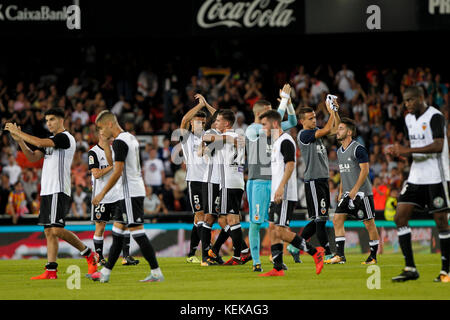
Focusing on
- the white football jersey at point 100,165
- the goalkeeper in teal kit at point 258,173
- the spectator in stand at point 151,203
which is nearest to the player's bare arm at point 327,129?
the goalkeeper in teal kit at point 258,173

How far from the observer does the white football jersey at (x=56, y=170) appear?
432 inches

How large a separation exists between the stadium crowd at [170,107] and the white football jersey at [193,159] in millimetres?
5417

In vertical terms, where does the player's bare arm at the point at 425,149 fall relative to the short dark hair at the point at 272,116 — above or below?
below

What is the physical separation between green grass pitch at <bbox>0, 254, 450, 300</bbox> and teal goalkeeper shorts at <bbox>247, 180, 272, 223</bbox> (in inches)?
33.7

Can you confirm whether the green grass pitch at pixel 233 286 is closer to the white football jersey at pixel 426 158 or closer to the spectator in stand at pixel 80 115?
the white football jersey at pixel 426 158

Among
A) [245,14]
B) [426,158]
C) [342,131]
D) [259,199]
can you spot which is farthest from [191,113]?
[245,14]

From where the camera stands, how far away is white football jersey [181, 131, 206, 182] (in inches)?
543

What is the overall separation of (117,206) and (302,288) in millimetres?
2668

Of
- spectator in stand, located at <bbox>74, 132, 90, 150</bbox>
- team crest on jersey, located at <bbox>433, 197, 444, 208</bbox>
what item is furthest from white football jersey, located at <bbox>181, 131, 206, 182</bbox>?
spectator in stand, located at <bbox>74, 132, 90, 150</bbox>

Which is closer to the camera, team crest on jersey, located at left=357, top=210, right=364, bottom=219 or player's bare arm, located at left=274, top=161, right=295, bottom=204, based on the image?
player's bare arm, located at left=274, top=161, right=295, bottom=204

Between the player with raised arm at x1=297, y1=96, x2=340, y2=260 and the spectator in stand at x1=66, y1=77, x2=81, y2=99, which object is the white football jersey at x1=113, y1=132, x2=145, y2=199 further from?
the spectator in stand at x1=66, y1=77, x2=81, y2=99

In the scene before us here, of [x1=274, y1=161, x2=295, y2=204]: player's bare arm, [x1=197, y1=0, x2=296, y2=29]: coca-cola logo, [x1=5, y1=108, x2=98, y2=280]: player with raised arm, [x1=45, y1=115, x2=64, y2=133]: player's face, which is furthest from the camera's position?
[x1=197, y1=0, x2=296, y2=29]: coca-cola logo

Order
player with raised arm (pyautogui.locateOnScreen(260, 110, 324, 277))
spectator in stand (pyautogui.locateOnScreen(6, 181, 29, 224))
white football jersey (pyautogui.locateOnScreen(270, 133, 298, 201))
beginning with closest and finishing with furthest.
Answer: player with raised arm (pyautogui.locateOnScreen(260, 110, 324, 277)) → white football jersey (pyautogui.locateOnScreen(270, 133, 298, 201)) → spectator in stand (pyautogui.locateOnScreen(6, 181, 29, 224))
